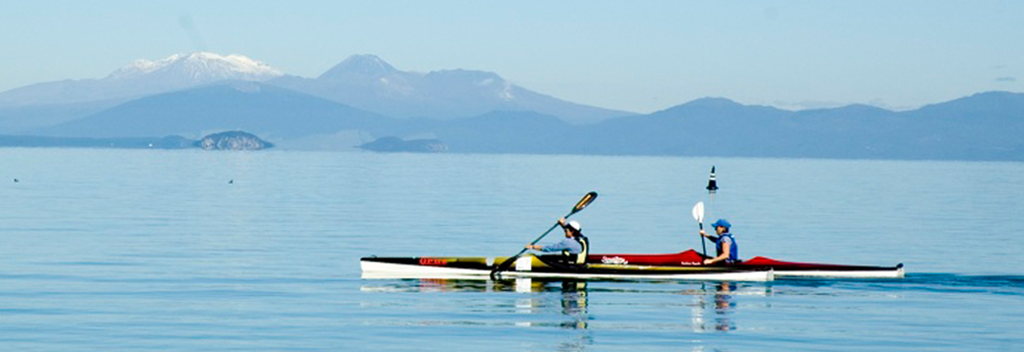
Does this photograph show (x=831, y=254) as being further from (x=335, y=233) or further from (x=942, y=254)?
(x=335, y=233)

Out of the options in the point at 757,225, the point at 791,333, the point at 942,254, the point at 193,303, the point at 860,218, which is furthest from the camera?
the point at 860,218

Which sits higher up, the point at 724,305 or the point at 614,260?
the point at 614,260

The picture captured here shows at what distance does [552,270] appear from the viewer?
37.8m

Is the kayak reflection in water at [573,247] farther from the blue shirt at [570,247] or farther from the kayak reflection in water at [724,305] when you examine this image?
the kayak reflection in water at [724,305]

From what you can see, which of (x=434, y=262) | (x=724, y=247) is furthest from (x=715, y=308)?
(x=434, y=262)

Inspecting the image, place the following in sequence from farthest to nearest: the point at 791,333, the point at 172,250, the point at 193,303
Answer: the point at 172,250
the point at 193,303
the point at 791,333

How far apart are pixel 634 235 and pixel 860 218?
56.4 ft

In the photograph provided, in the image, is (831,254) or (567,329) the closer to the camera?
(567,329)

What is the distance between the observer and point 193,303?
32188 millimetres

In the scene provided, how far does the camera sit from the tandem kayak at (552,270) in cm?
3750

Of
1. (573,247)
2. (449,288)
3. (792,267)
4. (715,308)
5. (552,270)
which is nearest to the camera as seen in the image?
(715,308)

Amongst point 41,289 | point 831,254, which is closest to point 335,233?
point 831,254

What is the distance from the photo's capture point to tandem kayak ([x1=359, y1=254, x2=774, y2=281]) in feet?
123

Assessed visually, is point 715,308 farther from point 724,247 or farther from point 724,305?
point 724,247
